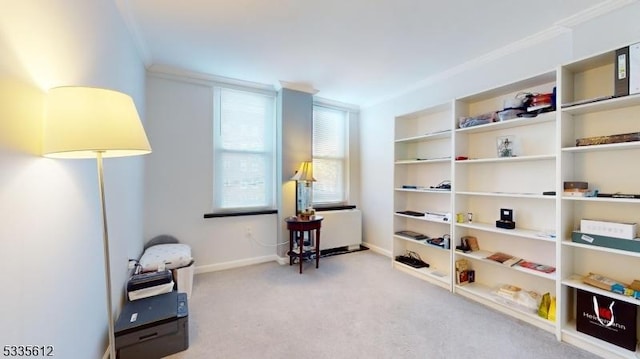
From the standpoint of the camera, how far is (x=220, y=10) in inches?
77.8

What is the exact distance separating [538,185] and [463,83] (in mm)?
1338

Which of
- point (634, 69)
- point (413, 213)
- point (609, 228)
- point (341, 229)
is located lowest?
point (341, 229)

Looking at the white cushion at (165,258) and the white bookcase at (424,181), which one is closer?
the white cushion at (165,258)

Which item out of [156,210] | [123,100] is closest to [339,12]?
[123,100]

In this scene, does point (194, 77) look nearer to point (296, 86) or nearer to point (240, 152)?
point (240, 152)

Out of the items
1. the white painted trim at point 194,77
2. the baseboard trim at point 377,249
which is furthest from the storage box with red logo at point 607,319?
the white painted trim at point 194,77

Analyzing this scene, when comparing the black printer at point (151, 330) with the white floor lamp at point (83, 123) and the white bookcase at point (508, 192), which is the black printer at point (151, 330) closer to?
the white floor lamp at point (83, 123)

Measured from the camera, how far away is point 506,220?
246 cm

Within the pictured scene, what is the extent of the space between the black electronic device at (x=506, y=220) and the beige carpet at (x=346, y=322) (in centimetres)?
78

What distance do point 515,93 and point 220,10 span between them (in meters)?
2.70

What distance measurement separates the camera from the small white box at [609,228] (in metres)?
1.66

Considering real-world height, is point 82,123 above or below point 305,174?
above

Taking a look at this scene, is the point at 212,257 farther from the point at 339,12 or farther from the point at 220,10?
the point at 339,12

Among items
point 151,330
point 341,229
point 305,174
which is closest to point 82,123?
point 151,330
